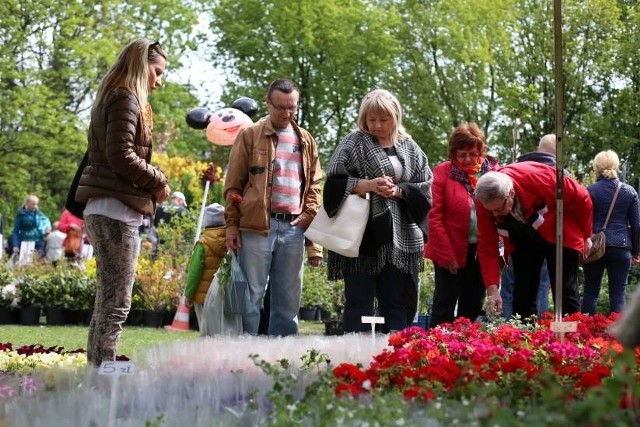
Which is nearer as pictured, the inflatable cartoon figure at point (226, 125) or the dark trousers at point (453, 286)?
the dark trousers at point (453, 286)

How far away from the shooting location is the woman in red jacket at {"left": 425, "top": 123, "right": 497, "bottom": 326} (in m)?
7.55

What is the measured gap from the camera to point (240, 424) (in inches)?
136

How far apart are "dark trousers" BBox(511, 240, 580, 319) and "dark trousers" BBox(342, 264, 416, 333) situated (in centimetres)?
78

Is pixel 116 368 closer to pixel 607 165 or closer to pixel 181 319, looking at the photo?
pixel 607 165

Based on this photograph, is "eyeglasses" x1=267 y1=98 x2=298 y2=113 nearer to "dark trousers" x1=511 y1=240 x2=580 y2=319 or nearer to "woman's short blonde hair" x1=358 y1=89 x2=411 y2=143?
"woman's short blonde hair" x1=358 y1=89 x2=411 y2=143

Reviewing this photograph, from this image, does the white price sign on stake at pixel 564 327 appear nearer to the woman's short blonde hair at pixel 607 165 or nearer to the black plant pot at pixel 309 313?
the woman's short blonde hair at pixel 607 165

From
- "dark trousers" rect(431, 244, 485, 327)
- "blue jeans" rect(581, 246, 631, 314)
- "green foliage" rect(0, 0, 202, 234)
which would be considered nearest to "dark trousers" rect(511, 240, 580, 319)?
"dark trousers" rect(431, 244, 485, 327)

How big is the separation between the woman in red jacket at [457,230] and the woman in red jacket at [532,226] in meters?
0.40

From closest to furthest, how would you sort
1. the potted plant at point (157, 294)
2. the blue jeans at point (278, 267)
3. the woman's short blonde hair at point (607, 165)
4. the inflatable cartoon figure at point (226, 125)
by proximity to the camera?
the blue jeans at point (278, 267) → the woman's short blonde hair at point (607, 165) → the inflatable cartoon figure at point (226, 125) → the potted plant at point (157, 294)

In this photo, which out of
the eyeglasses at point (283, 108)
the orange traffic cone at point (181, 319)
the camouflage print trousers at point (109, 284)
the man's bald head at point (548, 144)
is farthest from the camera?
the orange traffic cone at point (181, 319)

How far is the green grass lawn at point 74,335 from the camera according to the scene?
32.7 feet

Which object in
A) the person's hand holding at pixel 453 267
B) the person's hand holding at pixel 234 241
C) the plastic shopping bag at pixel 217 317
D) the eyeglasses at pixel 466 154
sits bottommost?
the plastic shopping bag at pixel 217 317

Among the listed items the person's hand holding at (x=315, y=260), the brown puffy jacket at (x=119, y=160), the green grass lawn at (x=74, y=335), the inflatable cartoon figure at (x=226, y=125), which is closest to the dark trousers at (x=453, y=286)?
the person's hand holding at (x=315, y=260)

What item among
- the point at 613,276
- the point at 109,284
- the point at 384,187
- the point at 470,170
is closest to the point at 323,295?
the point at 613,276
